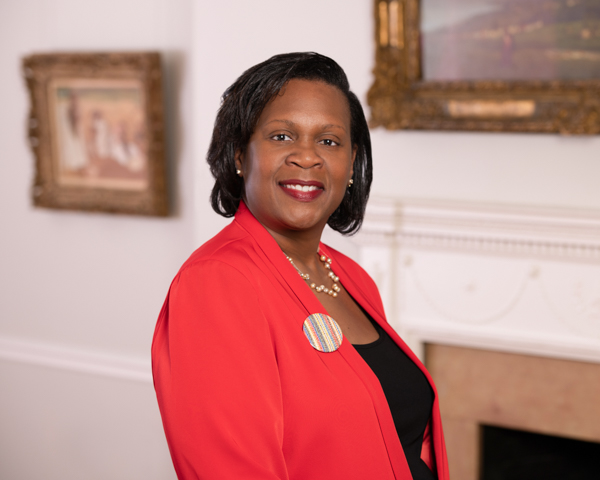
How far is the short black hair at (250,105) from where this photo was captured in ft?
4.28

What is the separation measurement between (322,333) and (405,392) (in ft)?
0.94

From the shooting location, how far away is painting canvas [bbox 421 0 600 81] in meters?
2.40

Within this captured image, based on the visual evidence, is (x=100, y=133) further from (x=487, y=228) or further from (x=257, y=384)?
(x=257, y=384)

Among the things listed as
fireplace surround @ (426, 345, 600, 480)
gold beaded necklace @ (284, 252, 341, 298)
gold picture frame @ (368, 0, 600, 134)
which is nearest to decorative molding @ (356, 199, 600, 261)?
gold picture frame @ (368, 0, 600, 134)

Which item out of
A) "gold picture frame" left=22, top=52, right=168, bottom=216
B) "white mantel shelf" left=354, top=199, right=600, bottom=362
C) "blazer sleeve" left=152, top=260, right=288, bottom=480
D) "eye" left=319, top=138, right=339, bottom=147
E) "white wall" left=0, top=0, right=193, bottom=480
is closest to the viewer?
"blazer sleeve" left=152, top=260, right=288, bottom=480

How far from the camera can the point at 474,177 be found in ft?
8.64

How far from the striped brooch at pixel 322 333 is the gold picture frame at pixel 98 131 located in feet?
7.67

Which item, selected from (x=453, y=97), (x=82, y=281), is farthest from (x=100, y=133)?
(x=453, y=97)

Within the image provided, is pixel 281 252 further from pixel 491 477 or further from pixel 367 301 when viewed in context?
pixel 491 477

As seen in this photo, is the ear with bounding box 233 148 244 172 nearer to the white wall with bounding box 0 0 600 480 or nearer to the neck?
the neck

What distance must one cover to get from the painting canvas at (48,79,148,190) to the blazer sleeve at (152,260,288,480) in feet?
7.97

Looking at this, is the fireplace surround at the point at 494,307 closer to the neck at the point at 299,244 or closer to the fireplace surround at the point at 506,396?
the fireplace surround at the point at 506,396

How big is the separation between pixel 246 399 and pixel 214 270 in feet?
0.76

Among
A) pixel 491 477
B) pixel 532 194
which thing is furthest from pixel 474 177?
pixel 491 477
